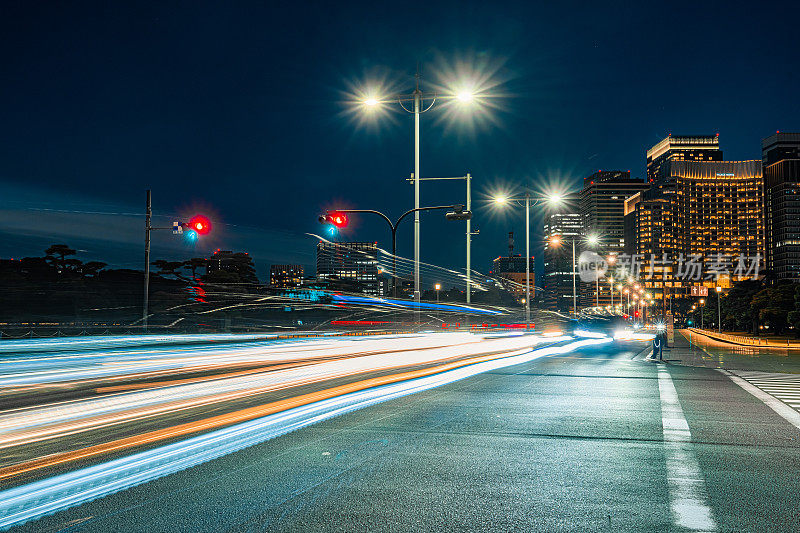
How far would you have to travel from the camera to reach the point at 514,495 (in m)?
5.67

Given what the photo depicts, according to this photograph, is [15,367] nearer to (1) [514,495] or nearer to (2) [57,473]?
(2) [57,473]

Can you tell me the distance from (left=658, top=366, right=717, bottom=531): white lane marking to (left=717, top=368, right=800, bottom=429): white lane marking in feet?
5.03

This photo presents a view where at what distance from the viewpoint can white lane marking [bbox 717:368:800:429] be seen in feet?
32.7

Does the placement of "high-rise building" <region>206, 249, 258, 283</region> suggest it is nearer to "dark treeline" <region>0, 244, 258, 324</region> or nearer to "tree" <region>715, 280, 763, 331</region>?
"dark treeline" <region>0, 244, 258, 324</region>

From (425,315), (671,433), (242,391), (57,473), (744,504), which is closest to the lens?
(744,504)

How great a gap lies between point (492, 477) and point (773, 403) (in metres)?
8.06

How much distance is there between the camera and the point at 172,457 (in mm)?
7012

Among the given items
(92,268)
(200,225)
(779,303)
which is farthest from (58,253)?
(779,303)

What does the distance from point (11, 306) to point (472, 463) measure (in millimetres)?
37298

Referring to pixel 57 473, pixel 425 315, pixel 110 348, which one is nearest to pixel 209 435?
pixel 57 473

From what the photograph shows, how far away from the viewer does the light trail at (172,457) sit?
17.8ft

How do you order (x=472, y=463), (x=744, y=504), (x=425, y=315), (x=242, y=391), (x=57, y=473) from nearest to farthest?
(x=744, y=504)
(x=57, y=473)
(x=472, y=463)
(x=242, y=391)
(x=425, y=315)

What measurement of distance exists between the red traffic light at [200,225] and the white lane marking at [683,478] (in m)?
20.8

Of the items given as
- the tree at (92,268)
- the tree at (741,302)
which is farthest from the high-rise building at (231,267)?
the tree at (741,302)
